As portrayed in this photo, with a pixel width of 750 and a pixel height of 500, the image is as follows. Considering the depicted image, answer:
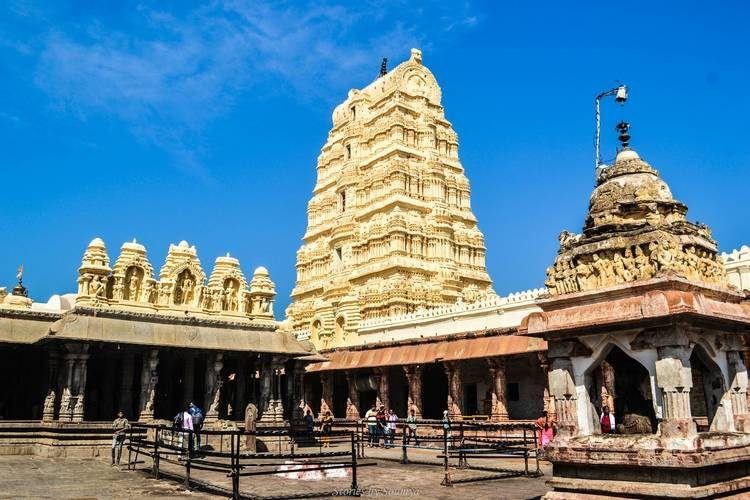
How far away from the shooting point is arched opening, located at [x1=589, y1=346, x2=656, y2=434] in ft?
27.8

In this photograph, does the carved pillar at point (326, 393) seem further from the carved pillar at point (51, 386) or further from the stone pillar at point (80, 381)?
the carved pillar at point (51, 386)

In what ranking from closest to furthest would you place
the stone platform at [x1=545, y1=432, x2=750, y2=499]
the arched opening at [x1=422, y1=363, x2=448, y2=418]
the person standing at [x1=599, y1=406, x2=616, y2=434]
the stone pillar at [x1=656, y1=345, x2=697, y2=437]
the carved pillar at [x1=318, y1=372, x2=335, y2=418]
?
the stone platform at [x1=545, y1=432, x2=750, y2=499] < the stone pillar at [x1=656, y1=345, x2=697, y2=437] < the person standing at [x1=599, y1=406, x2=616, y2=434] < the arched opening at [x1=422, y1=363, x2=448, y2=418] < the carved pillar at [x1=318, y1=372, x2=335, y2=418]

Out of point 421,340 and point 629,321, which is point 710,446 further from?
point 421,340

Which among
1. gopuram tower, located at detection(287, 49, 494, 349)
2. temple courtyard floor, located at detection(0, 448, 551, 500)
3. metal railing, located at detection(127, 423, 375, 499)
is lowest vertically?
temple courtyard floor, located at detection(0, 448, 551, 500)

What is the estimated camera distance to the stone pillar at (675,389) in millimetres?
7488

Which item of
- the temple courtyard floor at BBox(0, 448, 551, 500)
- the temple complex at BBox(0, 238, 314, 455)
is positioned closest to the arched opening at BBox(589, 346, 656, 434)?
the temple courtyard floor at BBox(0, 448, 551, 500)

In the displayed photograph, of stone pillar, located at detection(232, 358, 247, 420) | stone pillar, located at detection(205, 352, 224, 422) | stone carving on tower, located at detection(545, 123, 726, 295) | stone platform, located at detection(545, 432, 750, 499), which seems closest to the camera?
stone platform, located at detection(545, 432, 750, 499)

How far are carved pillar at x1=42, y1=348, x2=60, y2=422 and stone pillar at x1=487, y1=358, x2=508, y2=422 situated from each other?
16.4m

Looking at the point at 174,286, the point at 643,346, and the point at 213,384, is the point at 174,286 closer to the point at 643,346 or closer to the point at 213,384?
the point at 213,384

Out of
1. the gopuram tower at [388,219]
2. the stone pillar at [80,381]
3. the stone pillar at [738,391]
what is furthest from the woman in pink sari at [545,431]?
the gopuram tower at [388,219]

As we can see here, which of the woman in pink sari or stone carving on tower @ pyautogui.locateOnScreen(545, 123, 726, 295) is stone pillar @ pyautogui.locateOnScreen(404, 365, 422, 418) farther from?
stone carving on tower @ pyautogui.locateOnScreen(545, 123, 726, 295)

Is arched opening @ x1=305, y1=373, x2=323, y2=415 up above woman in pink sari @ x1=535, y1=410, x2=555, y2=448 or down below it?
above

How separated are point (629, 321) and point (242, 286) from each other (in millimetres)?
22243

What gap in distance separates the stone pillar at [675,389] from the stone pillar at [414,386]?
79.7ft
